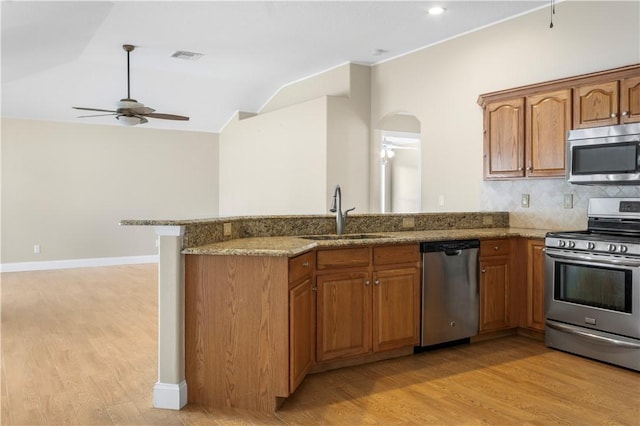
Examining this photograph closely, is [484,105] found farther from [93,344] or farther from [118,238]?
[118,238]

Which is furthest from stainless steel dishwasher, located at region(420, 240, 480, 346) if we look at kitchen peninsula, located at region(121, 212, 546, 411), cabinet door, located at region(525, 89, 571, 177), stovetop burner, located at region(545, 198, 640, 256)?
kitchen peninsula, located at region(121, 212, 546, 411)

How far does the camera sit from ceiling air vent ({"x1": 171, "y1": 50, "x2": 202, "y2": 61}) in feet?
19.9

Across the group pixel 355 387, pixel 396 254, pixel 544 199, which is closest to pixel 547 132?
pixel 544 199

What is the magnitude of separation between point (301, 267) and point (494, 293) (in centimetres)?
191

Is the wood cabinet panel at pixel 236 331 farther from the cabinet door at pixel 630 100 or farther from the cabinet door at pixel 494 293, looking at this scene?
the cabinet door at pixel 630 100

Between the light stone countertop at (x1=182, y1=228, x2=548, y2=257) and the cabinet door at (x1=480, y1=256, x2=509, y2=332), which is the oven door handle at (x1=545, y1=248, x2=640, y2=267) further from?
the cabinet door at (x1=480, y1=256, x2=509, y2=332)

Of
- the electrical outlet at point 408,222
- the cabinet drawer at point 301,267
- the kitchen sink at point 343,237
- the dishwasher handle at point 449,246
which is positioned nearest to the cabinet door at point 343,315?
the cabinet drawer at point 301,267

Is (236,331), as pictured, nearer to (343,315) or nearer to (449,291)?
(343,315)

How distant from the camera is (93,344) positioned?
13.1 ft

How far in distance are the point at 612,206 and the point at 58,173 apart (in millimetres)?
7828

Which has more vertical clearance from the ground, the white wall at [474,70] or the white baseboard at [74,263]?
the white wall at [474,70]

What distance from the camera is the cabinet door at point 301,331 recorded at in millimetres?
2736

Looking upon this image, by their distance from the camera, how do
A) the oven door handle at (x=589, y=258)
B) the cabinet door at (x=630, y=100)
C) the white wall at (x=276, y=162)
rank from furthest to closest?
the white wall at (x=276, y=162), the cabinet door at (x=630, y=100), the oven door handle at (x=589, y=258)

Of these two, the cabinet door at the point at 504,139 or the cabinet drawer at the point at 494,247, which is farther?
the cabinet door at the point at 504,139
